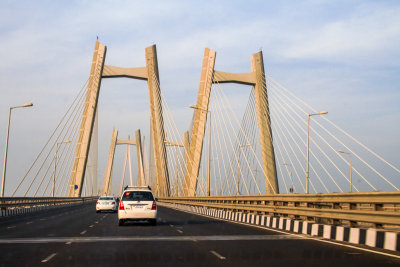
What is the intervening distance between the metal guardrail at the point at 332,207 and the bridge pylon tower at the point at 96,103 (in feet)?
68.7

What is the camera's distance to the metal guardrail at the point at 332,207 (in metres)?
13.1

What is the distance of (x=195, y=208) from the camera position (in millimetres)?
43219

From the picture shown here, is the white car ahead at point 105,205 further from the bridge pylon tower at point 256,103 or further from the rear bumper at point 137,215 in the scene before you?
the rear bumper at point 137,215

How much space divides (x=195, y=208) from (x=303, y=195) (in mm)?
24938

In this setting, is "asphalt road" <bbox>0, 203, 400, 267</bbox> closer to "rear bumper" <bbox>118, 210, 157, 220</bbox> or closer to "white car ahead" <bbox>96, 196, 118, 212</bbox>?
"rear bumper" <bbox>118, 210, 157, 220</bbox>

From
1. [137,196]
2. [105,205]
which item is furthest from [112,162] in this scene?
[137,196]

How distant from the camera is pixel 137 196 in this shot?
2444 cm

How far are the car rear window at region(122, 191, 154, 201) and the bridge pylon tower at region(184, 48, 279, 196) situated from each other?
569 inches

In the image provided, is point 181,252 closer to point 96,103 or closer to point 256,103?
point 256,103

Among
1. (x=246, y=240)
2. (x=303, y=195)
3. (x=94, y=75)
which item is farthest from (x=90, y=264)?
(x=94, y=75)

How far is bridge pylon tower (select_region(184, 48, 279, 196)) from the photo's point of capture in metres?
39.0

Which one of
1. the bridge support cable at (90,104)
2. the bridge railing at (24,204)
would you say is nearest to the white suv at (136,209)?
the bridge railing at (24,204)

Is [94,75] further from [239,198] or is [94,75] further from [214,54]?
[239,198]

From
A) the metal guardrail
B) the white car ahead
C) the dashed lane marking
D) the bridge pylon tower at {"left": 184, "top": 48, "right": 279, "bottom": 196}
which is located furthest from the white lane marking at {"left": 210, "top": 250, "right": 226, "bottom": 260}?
the white car ahead
